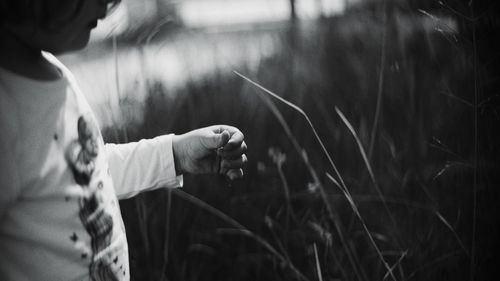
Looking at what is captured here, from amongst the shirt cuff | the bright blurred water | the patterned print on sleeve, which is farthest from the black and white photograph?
the patterned print on sleeve

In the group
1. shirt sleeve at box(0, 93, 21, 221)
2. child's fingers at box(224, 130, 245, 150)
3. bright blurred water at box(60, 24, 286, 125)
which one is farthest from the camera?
bright blurred water at box(60, 24, 286, 125)

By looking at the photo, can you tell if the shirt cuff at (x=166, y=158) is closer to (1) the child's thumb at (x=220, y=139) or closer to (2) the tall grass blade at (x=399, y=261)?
(1) the child's thumb at (x=220, y=139)

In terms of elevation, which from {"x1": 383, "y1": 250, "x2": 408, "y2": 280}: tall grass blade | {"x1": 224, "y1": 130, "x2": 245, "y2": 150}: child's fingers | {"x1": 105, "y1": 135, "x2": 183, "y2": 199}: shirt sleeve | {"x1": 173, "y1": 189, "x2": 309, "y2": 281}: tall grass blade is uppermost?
{"x1": 224, "y1": 130, "x2": 245, "y2": 150}: child's fingers

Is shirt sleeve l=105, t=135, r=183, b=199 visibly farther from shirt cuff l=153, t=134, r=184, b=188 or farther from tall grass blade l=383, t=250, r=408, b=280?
tall grass blade l=383, t=250, r=408, b=280

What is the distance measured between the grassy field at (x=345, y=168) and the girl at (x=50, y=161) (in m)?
0.29

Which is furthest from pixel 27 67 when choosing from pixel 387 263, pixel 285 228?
pixel 387 263

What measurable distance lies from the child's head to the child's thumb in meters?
0.18

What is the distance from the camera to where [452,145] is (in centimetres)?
79

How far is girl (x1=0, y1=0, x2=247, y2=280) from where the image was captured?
39cm

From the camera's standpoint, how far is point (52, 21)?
1.32 ft

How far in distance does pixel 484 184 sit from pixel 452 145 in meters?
0.10

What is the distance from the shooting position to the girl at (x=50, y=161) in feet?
1.29

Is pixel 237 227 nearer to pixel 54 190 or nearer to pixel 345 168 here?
pixel 345 168

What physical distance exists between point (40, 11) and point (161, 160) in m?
0.24
